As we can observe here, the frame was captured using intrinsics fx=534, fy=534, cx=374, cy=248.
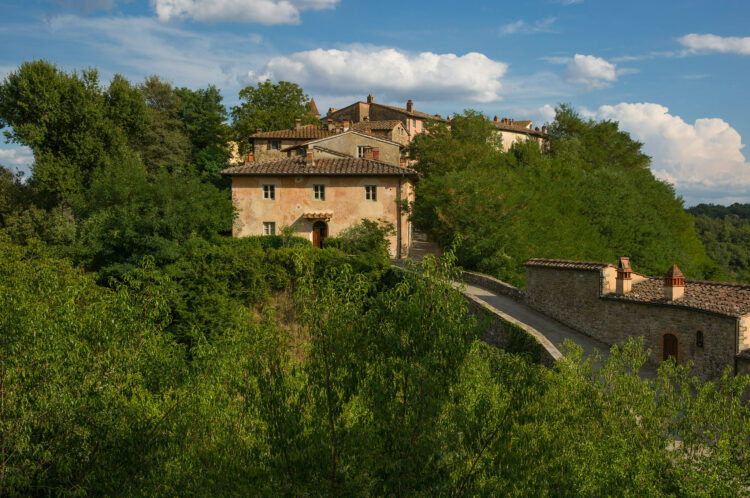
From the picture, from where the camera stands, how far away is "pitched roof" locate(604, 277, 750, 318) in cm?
1468

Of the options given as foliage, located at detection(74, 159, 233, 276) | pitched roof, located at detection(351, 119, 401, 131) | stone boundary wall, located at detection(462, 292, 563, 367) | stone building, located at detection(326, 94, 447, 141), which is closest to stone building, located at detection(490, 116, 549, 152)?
stone building, located at detection(326, 94, 447, 141)

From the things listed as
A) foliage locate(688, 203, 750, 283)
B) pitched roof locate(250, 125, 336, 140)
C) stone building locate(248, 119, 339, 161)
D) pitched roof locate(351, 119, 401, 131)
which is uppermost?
pitched roof locate(351, 119, 401, 131)

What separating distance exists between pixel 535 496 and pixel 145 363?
7.14m

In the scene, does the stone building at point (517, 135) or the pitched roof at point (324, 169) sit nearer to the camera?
the pitched roof at point (324, 169)

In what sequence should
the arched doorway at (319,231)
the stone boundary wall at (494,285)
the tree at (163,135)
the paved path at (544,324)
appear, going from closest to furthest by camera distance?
the paved path at (544,324)
the stone boundary wall at (494,285)
the arched doorway at (319,231)
the tree at (163,135)

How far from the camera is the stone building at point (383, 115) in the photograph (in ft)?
190

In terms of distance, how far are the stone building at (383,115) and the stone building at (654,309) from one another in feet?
124

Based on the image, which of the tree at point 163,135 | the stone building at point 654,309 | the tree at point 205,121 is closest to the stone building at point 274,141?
the tree at point 205,121

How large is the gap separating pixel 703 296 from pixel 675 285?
0.81 metres

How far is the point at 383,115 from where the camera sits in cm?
6003

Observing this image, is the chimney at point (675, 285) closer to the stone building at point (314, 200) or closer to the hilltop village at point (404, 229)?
the hilltop village at point (404, 229)

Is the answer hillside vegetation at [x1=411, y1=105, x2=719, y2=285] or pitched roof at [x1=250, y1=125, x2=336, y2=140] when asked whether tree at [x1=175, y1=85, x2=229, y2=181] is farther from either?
hillside vegetation at [x1=411, y1=105, x2=719, y2=285]

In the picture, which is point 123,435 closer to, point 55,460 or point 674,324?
point 55,460

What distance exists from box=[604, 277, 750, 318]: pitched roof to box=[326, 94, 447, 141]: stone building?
40400mm
